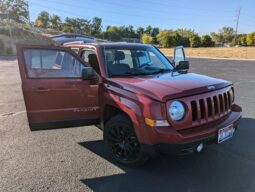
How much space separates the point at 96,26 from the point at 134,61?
97.0 m

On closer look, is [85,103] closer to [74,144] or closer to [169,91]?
[74,144]

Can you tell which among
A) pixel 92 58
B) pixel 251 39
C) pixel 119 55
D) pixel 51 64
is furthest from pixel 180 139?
pixel 251 39

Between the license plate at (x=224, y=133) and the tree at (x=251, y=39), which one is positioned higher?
the tree at (x=251, y=39)

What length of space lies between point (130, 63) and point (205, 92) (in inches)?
64.3

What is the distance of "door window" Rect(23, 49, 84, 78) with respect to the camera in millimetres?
3867

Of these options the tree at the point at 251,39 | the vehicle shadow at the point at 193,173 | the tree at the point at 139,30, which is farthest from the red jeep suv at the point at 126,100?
the tree at the point at 139,30

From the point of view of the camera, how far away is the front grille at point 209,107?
3.18m

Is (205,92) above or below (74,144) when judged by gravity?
above

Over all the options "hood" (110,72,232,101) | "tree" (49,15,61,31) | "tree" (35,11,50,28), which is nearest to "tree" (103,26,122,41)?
"tree" (49,15,61,31)

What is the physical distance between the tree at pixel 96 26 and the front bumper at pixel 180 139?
91.3 metres

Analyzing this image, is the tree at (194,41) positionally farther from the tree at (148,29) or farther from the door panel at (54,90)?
the door panel at (54,90)

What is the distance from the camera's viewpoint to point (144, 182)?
10.8 ft

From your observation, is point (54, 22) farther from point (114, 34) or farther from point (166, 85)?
point (166, 85)

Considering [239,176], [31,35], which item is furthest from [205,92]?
[31,35]
